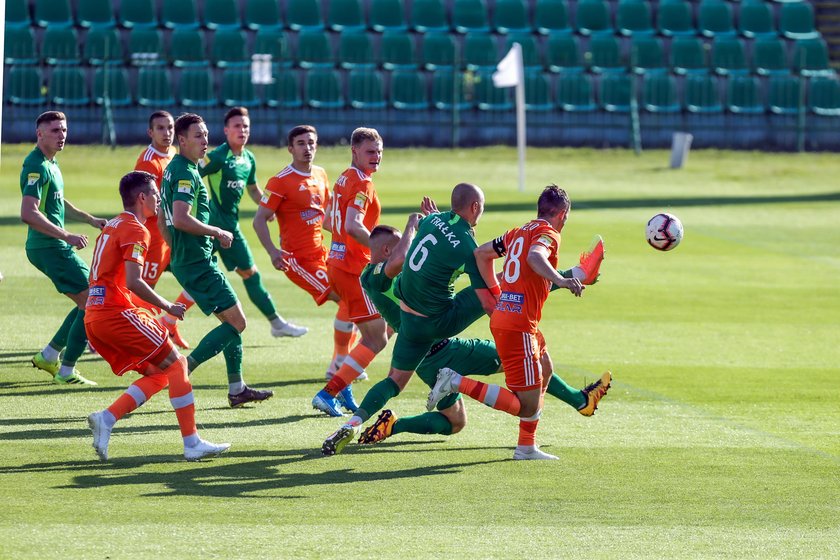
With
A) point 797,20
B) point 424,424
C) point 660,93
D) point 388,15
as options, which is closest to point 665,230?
point 424,424

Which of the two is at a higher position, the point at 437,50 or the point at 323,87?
the point at 437,50

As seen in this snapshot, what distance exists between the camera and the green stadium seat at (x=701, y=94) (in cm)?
3288

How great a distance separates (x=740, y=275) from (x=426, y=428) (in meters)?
10.2

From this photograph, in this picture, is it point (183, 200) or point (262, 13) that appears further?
point (262, 13)

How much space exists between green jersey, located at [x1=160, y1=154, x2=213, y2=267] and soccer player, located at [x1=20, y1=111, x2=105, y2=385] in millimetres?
842

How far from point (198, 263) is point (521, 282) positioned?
109 inches

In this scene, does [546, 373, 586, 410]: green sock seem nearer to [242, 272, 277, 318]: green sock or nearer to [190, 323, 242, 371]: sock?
[190, 323, 242, 371]: sock

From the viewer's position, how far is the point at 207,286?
31.8 ft

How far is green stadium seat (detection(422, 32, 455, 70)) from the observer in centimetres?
3234

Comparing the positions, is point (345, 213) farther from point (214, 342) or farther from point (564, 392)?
point (564, 392)

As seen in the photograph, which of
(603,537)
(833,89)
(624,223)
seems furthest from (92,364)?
(833,89)

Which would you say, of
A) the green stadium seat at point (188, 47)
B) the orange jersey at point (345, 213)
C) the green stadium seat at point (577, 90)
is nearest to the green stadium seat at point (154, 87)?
the green stadium seat at point (188, 47)

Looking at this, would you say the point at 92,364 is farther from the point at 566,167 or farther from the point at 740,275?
the point at 566,167

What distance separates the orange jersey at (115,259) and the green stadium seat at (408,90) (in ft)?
78.3
